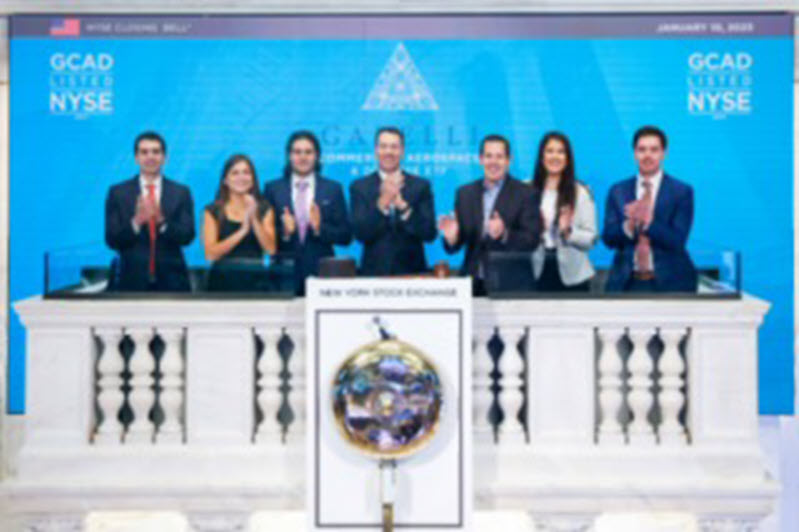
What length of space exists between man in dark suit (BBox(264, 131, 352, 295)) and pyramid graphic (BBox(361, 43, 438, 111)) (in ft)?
1.68

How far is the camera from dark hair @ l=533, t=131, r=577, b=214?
23.4 feet

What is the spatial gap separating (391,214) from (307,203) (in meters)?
0.58

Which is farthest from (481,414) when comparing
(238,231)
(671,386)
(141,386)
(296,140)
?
(296,140)

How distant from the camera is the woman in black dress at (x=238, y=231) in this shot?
3832mm

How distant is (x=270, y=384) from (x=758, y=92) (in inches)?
191

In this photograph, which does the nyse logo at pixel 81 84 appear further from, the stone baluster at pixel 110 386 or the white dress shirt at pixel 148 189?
the stone baluster at pixel 110 386

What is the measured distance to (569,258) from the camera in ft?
13.3

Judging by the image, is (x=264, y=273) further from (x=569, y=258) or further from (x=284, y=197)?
(x=284, y=197)

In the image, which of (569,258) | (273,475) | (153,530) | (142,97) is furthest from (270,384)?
(142,97)

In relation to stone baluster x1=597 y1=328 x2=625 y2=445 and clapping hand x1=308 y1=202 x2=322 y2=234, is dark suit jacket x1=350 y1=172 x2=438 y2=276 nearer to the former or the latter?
clapping hand x1=308 y1=202 x2=322 y2=234

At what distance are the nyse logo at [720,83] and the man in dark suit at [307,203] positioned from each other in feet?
8.32

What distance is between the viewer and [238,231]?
557 centimetres

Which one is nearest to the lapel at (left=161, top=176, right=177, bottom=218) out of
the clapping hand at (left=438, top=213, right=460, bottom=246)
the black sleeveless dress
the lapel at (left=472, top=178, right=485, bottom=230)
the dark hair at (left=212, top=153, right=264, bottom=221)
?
the dark hair at (left=212, top=153, right=264, bottom=221)

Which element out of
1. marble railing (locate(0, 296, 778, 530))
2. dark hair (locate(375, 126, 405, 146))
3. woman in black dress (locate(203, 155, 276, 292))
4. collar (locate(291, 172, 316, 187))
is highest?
dark hair (locate(375, 126, 405, 146))
